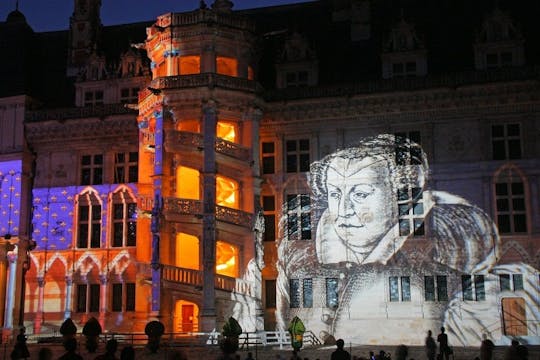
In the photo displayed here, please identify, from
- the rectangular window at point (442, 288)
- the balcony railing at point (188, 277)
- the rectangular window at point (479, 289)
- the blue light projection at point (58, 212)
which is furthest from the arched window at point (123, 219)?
the rectangular window at point (479, 289)

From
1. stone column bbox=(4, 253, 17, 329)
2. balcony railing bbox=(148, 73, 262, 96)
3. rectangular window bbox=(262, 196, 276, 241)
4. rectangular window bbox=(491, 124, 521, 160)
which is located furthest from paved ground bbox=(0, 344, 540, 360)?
balcony railing bbox=(148, 73, 262, 96)

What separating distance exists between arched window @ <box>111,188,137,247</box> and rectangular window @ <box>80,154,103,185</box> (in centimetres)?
137

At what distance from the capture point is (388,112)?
34.3 meters

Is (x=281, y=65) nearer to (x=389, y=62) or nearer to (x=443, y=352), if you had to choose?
(x=389, y=62)

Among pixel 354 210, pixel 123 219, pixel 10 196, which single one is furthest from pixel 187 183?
pixel 10 196

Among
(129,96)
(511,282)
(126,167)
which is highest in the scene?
(129,96)

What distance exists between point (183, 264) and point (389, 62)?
13.2 meters

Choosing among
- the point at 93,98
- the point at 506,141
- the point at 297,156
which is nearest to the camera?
the point at 506,141

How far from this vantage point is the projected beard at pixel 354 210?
3356cm

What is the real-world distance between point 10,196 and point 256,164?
40.0ft

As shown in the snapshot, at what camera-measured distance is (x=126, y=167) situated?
121 ft

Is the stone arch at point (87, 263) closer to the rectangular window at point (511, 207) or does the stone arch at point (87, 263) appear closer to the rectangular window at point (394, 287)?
the rectangular window at point (394, 287)

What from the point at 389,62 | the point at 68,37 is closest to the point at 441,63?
the point at 389,62

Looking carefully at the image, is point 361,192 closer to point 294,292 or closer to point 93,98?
point 294,292
